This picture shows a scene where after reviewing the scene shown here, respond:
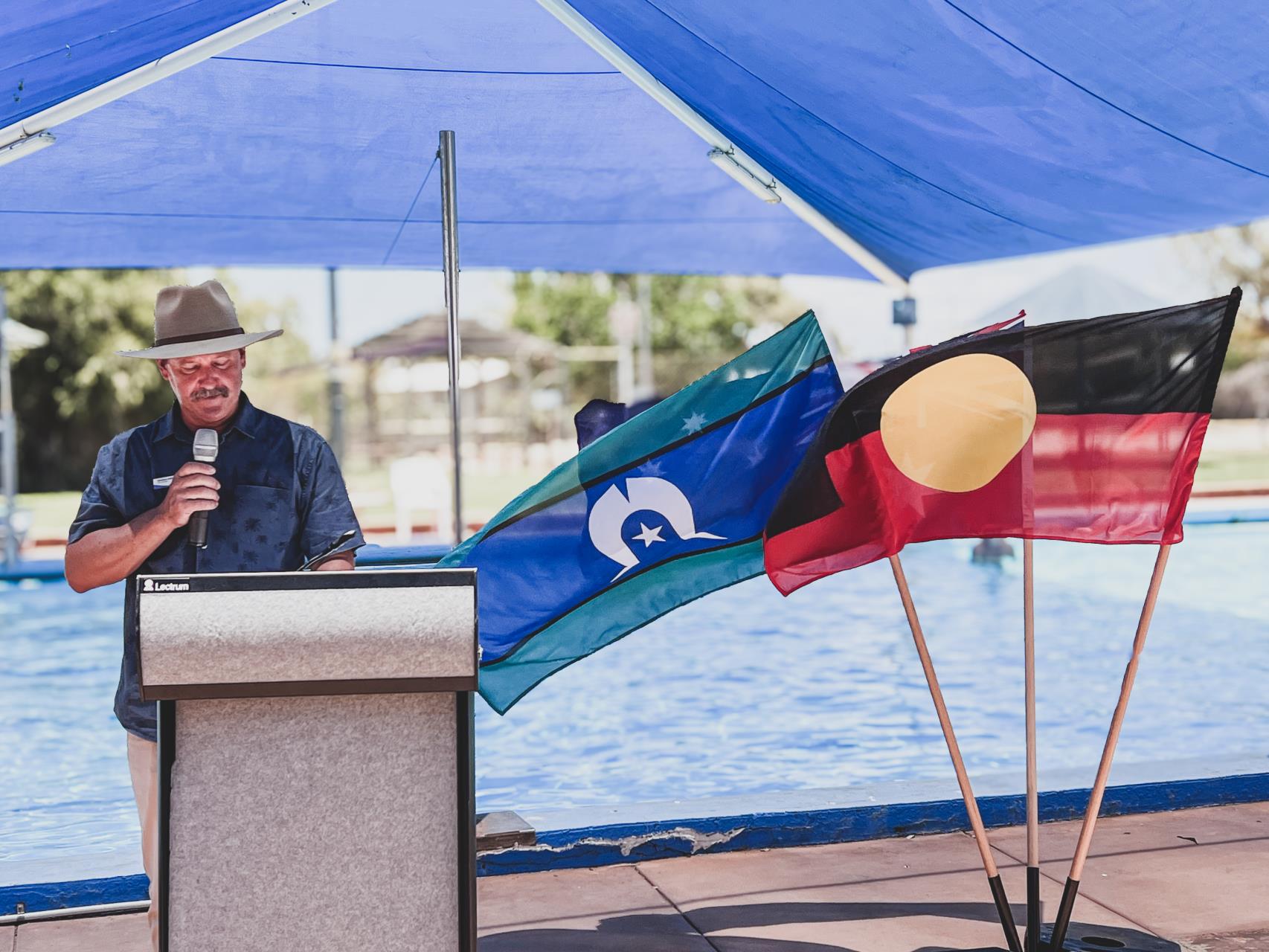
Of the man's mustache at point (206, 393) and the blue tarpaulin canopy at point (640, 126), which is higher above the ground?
the blue tarpaulin canopy at point (640, 126)

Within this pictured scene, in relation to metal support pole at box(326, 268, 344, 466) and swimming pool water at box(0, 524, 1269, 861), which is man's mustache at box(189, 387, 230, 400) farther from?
metal support pole at box(326, 268, 344, 466)

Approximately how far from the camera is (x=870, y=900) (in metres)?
4.38

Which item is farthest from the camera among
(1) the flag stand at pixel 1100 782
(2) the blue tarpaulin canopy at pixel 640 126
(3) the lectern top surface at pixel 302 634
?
(2) the blue tarpaulin canopy at pixel 640 126

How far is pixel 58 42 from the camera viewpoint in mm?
4598

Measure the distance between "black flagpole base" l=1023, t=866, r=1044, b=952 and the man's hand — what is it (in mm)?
2255

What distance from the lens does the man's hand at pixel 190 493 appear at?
308cm

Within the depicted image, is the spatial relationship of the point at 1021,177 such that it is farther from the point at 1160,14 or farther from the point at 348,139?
the point at 348,139

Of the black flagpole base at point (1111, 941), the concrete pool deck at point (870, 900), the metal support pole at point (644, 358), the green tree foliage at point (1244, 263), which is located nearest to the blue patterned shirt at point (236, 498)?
the concrete pool deck at point (870, 900)

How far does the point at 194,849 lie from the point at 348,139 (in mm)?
4497

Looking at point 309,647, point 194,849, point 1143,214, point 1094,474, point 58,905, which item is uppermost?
point 1143,214

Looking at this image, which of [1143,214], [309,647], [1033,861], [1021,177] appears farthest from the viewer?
[1143,214]

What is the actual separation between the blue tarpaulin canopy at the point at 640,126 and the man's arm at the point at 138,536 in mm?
1794

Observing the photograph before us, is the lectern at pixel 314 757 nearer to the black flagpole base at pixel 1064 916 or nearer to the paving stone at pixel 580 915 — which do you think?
the paving stone at pixel 580 915

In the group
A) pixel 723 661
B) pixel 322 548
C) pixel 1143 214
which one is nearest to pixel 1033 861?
pixel 322 548
